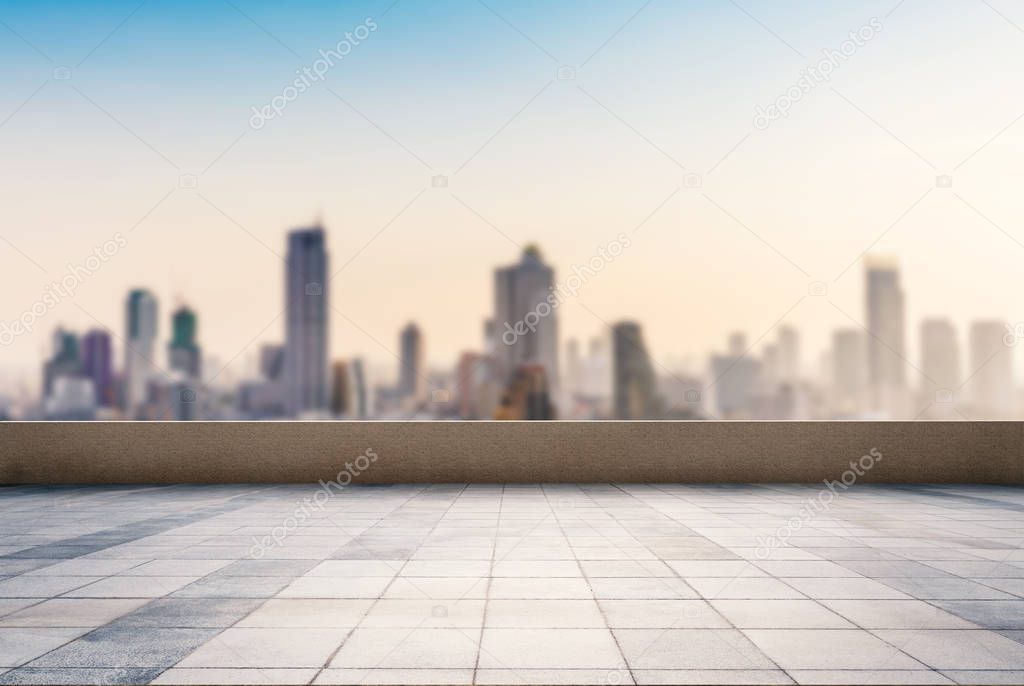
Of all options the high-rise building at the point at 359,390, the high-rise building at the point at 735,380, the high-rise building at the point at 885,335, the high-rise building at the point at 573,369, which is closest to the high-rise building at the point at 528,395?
the high-rise building at the point at 573,369

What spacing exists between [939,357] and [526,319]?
643 centimetres

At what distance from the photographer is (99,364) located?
12.5m

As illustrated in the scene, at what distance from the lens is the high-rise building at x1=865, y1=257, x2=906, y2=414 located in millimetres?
12320

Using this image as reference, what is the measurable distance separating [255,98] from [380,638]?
11014mm

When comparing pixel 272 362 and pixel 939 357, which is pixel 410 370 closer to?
pixel 272 362

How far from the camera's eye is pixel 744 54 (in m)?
13.0

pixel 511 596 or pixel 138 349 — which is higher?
pixel 138 349

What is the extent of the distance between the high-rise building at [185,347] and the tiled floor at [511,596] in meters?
3.80

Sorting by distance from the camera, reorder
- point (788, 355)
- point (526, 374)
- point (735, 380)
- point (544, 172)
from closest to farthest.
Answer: point (735, 380)
point (788, 355)
point (526, 374)
point (544, 172)

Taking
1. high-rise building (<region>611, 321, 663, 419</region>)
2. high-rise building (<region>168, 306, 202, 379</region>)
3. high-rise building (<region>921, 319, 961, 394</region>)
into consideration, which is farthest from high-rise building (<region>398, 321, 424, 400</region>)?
high-rise building (<region>921, 319, 961, 394</region>)

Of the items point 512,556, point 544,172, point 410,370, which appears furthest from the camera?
point 544,172

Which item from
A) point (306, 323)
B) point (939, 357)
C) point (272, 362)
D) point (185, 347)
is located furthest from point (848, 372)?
point (185, 347)

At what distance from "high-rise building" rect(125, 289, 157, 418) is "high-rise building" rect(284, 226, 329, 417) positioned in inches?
81.2

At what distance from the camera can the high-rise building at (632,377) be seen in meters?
12.3
